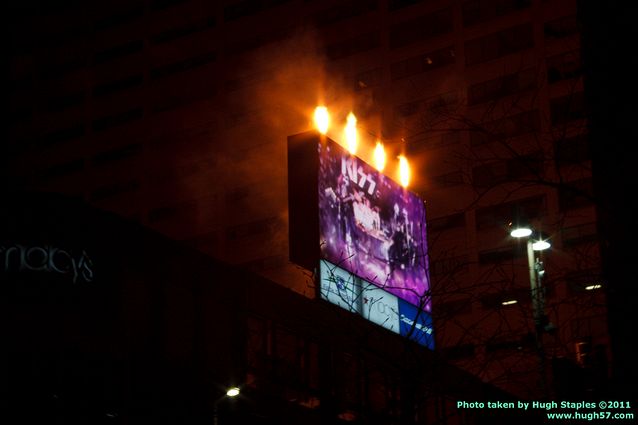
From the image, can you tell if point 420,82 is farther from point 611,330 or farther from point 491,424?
point 611,330

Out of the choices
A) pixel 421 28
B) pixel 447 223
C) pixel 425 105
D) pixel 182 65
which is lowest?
pixel 447 223

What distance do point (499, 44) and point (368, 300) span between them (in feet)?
106

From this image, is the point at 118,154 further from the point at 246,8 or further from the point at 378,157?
the point at 378,157

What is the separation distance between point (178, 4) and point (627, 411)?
6094 centimetres

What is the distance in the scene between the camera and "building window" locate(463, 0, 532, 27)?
171ft

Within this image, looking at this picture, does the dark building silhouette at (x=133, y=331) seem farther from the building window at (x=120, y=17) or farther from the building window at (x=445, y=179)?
the building window at (x=120, y=17)

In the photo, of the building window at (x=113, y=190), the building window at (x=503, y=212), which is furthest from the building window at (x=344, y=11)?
the building window at (x=113, y=190)

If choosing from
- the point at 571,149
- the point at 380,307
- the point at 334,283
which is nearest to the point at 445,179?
the point at 571,149

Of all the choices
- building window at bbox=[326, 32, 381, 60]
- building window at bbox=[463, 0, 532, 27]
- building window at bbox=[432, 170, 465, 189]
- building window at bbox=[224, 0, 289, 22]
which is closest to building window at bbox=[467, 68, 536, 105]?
building window at bbox=[463, 0, 532, 27]

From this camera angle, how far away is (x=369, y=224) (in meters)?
24.6

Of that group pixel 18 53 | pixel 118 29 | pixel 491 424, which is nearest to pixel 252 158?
pixel 118 29

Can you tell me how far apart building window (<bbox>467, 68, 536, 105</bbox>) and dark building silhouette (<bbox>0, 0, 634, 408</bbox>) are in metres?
0.10

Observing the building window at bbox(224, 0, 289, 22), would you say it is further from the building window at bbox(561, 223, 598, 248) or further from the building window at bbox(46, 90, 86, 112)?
the building window at bbox(561, 223, 598, 248)

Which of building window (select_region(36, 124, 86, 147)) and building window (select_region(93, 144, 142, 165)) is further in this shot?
building window (select_region(36, 124, 86, 147))
